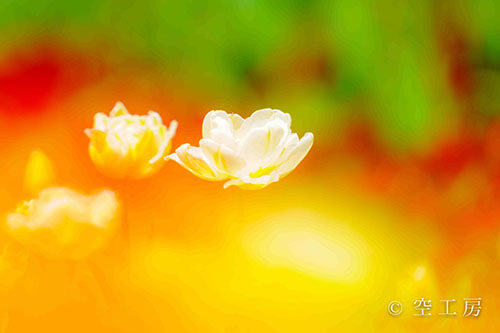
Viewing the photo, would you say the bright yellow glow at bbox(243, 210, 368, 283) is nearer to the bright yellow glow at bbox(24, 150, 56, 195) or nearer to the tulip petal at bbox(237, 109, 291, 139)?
the tulip petal at bbox(237, 109, 291, 139)

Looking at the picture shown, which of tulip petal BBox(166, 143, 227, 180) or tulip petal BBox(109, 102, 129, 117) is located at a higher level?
tulip petal BBox(109, 102, 129, 117)

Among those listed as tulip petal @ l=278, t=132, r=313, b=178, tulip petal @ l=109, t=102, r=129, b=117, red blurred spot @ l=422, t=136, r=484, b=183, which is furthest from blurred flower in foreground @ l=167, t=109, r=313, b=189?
red blurred spot @ l=422, t=136, r=484, b=183

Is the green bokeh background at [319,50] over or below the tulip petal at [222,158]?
over

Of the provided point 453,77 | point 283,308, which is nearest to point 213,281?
point 283,308

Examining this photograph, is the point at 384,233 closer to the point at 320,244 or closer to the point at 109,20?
the point at 320,244

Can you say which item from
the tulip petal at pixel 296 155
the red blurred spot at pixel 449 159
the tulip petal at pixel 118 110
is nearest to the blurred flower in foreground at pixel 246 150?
the tulip petal at pixel 296 155

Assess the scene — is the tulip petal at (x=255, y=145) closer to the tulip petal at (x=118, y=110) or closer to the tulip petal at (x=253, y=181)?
the tulip petal at (x=253, y=181)
